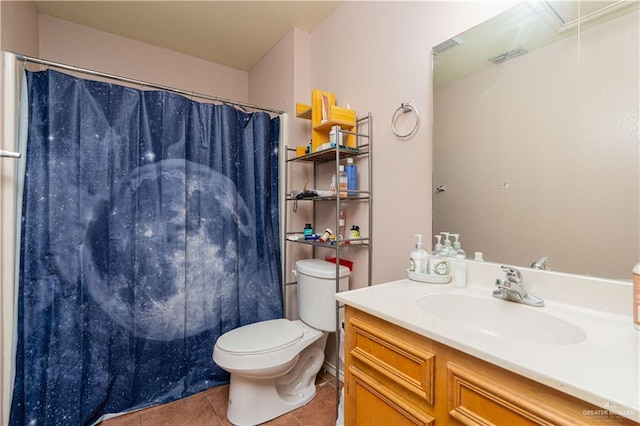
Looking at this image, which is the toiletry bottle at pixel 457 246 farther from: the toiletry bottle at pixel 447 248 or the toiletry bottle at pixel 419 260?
the toiletry bottle at pixel 419 260

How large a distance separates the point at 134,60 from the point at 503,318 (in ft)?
9.64

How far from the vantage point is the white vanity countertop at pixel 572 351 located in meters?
0.52

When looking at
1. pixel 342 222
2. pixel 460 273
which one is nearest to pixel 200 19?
pixel 342 222

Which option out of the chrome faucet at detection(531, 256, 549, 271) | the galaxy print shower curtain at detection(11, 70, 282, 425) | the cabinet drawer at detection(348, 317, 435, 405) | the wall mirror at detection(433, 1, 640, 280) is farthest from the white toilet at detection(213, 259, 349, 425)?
the chrome faucet at detection(531, 256, 549, 271)

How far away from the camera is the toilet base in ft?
5.00

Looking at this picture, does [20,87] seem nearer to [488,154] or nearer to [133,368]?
[133,368]

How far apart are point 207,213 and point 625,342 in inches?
73.3

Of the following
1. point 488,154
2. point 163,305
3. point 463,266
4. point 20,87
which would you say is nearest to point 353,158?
point 488,154

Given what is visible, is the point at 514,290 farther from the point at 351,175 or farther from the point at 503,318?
the point at 351,175

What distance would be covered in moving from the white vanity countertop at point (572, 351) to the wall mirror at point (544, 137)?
0.18m

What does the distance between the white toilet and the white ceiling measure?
1.66 m

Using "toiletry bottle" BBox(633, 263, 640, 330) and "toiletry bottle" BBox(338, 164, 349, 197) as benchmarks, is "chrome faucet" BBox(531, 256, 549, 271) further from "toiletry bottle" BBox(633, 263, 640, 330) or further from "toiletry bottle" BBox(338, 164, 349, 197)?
"toiletry bottle" BBox(338, 164, 349, 197)

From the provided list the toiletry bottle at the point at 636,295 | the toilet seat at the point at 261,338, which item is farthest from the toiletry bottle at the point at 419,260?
the toilet seat at the point at 261,338

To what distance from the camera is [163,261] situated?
5.65ft
